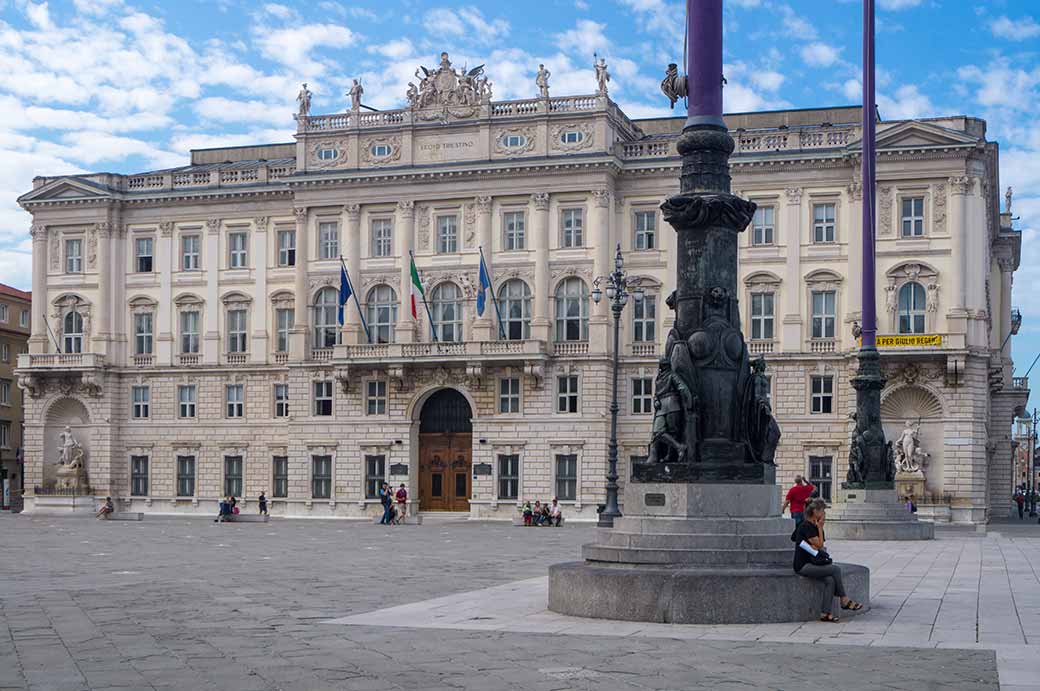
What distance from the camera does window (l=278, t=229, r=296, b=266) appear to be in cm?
7019

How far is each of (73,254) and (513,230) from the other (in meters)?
23.9

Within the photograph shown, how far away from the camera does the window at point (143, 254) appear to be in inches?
2859

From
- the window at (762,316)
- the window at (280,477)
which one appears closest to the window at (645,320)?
the window at (762,316)

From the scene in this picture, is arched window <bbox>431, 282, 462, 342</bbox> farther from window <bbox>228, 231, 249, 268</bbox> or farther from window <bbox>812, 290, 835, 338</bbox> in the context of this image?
window <bbox>812, 290, 835, 338</bbox>

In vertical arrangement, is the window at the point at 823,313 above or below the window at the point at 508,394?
above

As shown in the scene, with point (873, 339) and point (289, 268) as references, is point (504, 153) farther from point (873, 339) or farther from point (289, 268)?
point (873, 339)

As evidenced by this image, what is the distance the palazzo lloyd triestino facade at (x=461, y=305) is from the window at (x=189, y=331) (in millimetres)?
151

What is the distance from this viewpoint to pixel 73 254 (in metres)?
Result: 73.1

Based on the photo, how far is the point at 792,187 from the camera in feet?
206

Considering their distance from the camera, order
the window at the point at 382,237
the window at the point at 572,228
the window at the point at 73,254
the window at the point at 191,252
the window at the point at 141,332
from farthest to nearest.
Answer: the window at the point at 73,254 → the window at the point at 141,332 → the window at the point at 191,252 → the window at the point at 382,237 → the window at the point at 572,228

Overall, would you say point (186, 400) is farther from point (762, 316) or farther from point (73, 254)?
point (762, 316)

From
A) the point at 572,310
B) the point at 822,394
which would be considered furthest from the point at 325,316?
the point at 822,394

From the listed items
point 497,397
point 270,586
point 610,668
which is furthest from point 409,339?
point 610,668

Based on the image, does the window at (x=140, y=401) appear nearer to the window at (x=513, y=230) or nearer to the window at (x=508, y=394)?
the window at (x=508, y=394)
